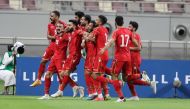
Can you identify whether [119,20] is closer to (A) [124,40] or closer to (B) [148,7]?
(A) [124,40]

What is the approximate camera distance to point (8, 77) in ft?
68.5

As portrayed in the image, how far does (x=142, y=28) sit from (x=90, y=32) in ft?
63.4

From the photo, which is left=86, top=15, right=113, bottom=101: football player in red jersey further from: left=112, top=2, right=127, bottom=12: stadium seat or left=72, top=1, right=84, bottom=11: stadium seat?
left=112, top=2, right=127, bottom=12: stadium seat

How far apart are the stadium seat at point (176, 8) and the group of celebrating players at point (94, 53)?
60.5 feet

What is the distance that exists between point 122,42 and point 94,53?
2.99 feet

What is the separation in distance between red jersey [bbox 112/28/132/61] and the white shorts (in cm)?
483

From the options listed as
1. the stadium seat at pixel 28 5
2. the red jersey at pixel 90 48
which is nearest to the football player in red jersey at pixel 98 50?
the red jersey at pixel 90 48

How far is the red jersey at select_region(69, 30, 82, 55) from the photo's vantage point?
17.8 metres

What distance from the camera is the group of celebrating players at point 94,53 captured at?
56.0 ft

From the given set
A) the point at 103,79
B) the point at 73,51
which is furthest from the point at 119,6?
the point at 103,79

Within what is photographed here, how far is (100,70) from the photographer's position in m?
17.5

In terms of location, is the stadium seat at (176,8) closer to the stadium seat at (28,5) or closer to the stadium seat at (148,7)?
the stadium seat at (148,7)

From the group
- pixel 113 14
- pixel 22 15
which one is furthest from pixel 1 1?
pixel 113 14

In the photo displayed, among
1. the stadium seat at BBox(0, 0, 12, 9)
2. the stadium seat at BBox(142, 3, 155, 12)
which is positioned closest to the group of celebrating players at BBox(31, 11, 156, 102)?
the stadium seat at BBox(0, 0, 12, 9)
